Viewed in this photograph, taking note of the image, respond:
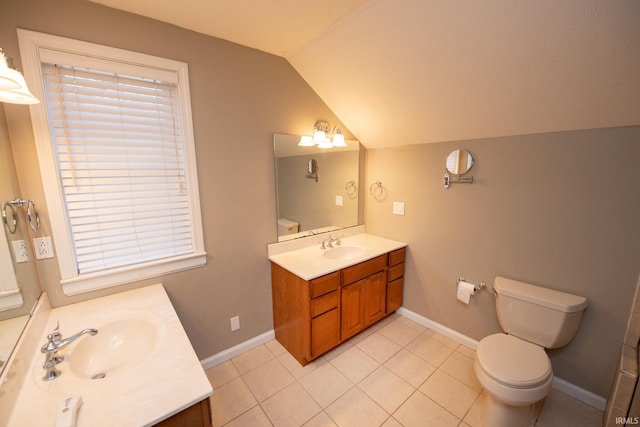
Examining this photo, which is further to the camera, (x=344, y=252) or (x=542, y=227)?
(x=344, y=252)

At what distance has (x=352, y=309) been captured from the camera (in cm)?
218

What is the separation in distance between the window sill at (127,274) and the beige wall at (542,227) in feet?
6.42

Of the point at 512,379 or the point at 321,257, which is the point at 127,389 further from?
the point at 512,379

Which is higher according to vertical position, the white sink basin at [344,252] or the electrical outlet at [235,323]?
the white sink basin at [344,252]

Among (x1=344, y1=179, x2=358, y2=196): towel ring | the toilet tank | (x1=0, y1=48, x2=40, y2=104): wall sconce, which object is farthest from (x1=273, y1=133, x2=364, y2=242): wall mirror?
the toilet tank

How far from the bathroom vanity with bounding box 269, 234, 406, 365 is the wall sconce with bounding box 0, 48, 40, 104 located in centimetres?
158

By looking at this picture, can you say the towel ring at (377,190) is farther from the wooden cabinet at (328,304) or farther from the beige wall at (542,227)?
the wooden cabinet at (328,304)

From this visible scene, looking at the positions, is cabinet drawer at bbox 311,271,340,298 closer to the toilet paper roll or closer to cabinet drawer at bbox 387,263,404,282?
cabinet drawer at bbox 387,263,404,282

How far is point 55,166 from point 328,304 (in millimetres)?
1858

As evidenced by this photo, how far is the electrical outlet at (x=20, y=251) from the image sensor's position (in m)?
1.16

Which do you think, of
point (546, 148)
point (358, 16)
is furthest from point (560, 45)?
point (358, 16)

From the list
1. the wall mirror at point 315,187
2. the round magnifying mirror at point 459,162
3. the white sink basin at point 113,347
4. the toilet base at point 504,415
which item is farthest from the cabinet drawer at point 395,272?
the white sink basin at point 113,347

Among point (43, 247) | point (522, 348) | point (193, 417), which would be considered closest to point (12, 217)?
point (43, 247)

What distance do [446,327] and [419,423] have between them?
1.01 metres
